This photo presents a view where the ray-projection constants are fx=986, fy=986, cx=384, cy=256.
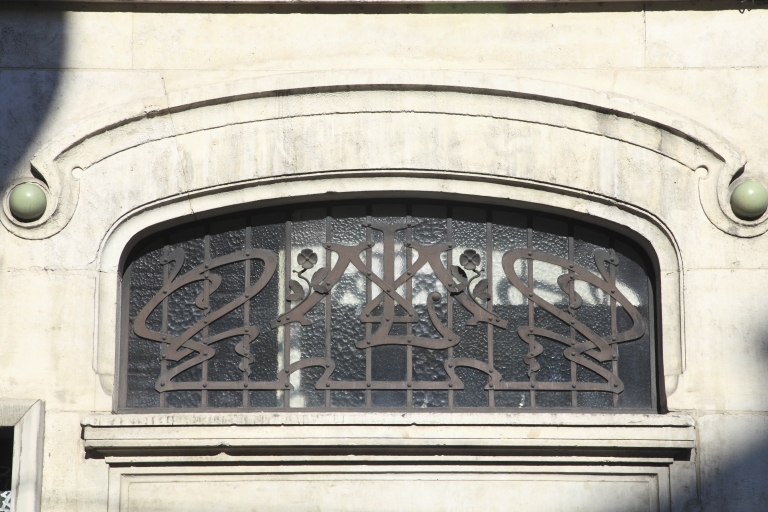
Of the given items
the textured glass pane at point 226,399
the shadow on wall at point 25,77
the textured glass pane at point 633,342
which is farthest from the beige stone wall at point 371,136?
the textured glass pane at point 226,399

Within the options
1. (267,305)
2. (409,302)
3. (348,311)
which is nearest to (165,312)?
(267,305)

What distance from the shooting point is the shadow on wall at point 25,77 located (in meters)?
5.55

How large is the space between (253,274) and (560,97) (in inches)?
79.3

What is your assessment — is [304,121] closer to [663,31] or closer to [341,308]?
[341,308]

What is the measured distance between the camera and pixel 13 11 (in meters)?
5.65

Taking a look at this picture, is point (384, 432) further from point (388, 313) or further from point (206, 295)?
point (206, 295)

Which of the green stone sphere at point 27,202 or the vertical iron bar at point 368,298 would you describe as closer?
the green stone sphere at point 27,202

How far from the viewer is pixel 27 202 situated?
541 cm

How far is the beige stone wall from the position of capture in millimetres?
5332

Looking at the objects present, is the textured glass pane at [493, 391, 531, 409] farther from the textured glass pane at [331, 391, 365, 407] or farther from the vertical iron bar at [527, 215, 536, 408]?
the textured glass pane at [331, 391, 365, 407]

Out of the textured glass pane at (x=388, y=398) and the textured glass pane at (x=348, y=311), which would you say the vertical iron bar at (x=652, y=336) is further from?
the textured glass pane at (x=348, y=311)

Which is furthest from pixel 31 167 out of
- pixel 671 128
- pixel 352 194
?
A: pixel 671 128

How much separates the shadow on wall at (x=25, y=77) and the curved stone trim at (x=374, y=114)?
159 mm

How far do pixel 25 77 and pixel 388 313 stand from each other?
A: 246cm
